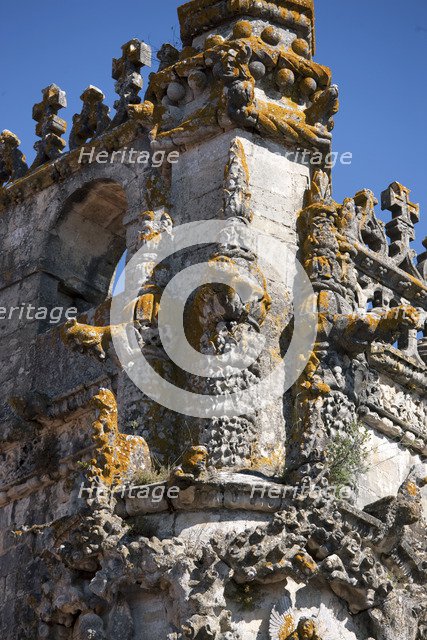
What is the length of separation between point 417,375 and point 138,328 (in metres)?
2.92

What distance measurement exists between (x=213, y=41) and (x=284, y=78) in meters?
0.69

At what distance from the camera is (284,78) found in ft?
53.8

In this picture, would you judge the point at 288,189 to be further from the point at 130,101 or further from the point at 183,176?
the point at 130,101

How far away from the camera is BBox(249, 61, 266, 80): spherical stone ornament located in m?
16.3

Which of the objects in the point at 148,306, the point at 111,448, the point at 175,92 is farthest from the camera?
the point at 175,92

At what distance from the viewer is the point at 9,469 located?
1709 cm

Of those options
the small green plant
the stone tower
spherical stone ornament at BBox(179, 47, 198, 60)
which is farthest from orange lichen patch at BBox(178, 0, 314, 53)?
the small green plant

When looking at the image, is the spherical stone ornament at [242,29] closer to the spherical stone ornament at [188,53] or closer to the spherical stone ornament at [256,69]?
the spherical stone ornament at [256,69]

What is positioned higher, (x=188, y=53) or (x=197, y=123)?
(x=188, y=53)

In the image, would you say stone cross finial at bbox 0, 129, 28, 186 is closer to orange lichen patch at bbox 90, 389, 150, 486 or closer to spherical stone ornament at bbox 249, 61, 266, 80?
spherical stone ornament at bbox 249, 61, 266, 80

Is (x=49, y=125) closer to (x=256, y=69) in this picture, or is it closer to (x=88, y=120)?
Result: (x=88, y=120)

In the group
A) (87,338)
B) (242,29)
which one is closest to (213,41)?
(242,29)

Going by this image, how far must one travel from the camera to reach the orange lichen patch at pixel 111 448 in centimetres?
1450

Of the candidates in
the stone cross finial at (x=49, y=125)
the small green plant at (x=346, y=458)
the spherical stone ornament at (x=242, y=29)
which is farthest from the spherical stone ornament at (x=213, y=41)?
the small green plant at (x=346, y=458)
